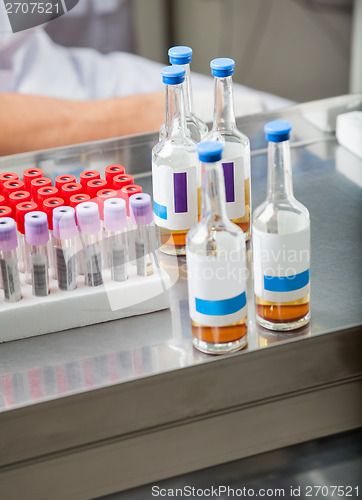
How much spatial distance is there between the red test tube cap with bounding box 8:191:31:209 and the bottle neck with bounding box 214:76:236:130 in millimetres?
294

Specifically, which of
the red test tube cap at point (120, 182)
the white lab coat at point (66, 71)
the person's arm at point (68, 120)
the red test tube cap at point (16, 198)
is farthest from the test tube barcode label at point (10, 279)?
the white lab coat at point (66, 71)

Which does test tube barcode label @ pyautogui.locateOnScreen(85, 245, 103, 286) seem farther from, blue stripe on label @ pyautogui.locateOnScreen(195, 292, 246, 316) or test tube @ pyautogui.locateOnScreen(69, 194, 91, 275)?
blue stripe on label @ pyautogui.locateOnScreen(195, 292, 246, 316)

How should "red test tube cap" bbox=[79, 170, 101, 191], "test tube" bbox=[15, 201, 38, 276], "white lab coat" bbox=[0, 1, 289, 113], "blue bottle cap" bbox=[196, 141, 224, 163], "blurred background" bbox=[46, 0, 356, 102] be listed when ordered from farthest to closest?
1. "blurred background" bbox=[46, 0, 356, 102]
2. "white lab coat" bbox=[0, 1, 289, 113]
3. "red test tube cap" bbox=[79, 170, 101, 191]
4. "test tube" bbox=[15, 201, 38, 276]
5. "blue bottle cap" bbox=[196, 141, 224, 163]

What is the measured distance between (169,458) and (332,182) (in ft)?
2.19

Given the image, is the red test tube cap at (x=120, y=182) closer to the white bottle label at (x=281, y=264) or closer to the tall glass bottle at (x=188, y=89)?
the tall glass bottle at (x=188, y=89)

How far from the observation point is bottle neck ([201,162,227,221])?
0.86 m

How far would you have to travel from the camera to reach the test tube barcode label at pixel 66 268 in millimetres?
1008

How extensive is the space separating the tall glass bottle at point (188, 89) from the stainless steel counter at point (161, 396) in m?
0.25

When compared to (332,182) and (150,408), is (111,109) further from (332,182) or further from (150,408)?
(150,408)

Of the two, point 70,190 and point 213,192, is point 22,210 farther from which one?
point 213,192

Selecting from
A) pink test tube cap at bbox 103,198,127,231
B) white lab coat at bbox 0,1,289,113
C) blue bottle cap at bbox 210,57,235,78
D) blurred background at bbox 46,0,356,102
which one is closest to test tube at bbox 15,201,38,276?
pink test tube cap at bbox 103,198,127,231

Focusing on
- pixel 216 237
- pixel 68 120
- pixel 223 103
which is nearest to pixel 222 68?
pixel 223 103

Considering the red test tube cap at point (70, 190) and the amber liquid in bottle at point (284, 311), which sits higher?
the red test tube cap at point (70, 190)

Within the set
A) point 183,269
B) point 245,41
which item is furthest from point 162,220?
point 245,41
